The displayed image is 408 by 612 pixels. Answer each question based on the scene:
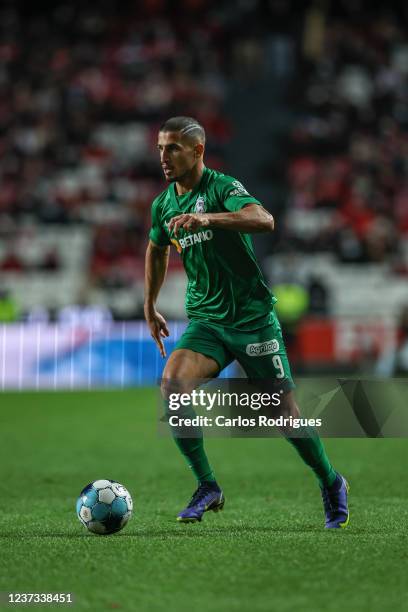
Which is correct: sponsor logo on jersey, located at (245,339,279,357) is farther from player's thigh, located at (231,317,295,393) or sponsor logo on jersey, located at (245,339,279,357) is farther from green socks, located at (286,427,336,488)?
green socks, located at (286,427,336,488)

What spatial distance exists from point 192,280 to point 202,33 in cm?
2083

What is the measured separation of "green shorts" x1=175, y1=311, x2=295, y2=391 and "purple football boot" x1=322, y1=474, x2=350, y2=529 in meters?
0.63

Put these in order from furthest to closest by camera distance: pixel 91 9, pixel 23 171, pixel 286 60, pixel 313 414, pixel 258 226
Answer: pixel 91 9 → pixel 286 60 → pixel 23 171 → pixel 313 414 → pixel 258 226

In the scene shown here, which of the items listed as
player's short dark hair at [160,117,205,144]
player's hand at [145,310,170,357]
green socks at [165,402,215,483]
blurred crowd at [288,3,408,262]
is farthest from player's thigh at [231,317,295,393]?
blurred crowd at [288,3,408,262]

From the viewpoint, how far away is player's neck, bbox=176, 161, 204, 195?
6.29m

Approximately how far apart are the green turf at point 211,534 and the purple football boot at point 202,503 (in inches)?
3.3

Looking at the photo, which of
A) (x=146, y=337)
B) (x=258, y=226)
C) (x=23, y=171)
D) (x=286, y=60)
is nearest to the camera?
(x=258, y=226)

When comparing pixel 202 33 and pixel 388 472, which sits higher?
pixel 202 33

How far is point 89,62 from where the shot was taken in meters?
25.8

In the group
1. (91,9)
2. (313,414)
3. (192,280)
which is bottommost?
(313,414)

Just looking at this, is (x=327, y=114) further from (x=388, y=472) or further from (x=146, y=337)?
(x=388, y=472)

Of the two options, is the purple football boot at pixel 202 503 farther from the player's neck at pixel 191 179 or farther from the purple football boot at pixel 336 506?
the player's neck at pixel 191 179

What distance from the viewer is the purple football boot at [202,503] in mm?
6352

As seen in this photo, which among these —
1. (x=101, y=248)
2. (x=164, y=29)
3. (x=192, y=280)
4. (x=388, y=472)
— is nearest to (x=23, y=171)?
(x=101, y=248)
